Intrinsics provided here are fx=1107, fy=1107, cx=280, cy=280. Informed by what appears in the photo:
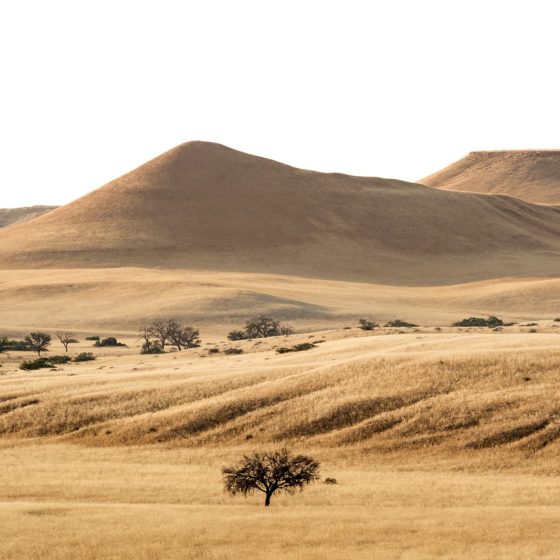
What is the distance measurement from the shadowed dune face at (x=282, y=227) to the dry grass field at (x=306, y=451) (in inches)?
Result: 3204

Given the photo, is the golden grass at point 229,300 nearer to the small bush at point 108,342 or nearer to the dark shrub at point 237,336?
the dark shrub at point 237,336

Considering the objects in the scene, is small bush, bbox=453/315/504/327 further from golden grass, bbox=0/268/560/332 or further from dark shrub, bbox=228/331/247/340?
dark shrub, bbox=228/331/247/340

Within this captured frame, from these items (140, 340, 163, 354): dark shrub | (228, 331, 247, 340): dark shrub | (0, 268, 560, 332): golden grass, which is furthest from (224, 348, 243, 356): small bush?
(0, 268, 560, 332): golden grass

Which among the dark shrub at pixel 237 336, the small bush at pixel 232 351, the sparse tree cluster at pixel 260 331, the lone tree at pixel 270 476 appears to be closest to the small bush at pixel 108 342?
the dark shrub at pixel 237 336

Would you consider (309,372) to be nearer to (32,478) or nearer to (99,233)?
(32,478)

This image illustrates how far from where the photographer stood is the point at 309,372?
46.6 meters

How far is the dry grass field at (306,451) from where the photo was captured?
23.8 meters

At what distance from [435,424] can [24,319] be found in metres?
70.2

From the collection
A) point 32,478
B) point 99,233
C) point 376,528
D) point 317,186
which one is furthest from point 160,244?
point 376,528

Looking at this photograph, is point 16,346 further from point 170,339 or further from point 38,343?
point 170,339

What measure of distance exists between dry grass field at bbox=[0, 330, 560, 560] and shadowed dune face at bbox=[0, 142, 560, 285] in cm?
8137

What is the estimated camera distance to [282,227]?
15562 cm

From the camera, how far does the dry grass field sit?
23.8 metres

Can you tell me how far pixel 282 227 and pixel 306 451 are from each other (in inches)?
4658
